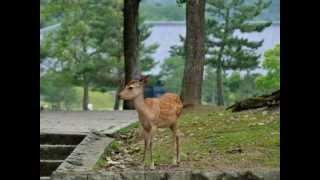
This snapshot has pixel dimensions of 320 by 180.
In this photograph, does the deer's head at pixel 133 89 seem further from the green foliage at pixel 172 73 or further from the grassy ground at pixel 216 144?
the green foliage at pixel 172 73

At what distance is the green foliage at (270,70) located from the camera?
1933 cm

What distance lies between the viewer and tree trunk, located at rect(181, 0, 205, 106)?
10453mm

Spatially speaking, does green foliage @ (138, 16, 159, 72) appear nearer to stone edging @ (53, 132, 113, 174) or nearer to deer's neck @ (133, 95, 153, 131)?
stone edging @ (53, 132, 113, 174)

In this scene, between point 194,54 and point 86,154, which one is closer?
point 86,154

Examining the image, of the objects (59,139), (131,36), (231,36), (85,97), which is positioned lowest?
(59,139)

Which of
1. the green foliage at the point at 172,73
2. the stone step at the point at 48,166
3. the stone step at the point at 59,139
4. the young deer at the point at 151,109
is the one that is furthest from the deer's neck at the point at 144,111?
the green foliage at the point at 172,73

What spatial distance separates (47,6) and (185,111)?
551 inches

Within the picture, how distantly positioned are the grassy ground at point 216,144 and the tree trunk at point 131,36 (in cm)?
585

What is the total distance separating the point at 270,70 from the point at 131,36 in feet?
21.2

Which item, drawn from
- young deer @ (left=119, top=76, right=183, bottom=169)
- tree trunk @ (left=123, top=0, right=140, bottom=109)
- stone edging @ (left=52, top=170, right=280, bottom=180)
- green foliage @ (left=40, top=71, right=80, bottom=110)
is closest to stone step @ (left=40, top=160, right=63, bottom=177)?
young deer @ (left=119, top=76, right=183, bottom=169)

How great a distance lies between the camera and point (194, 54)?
10.6 metres

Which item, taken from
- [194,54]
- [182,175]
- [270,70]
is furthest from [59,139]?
[270,70]

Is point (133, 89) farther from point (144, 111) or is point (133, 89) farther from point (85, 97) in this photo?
point (85, 97)

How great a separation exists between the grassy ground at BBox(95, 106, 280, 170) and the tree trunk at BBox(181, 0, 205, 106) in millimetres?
1621
